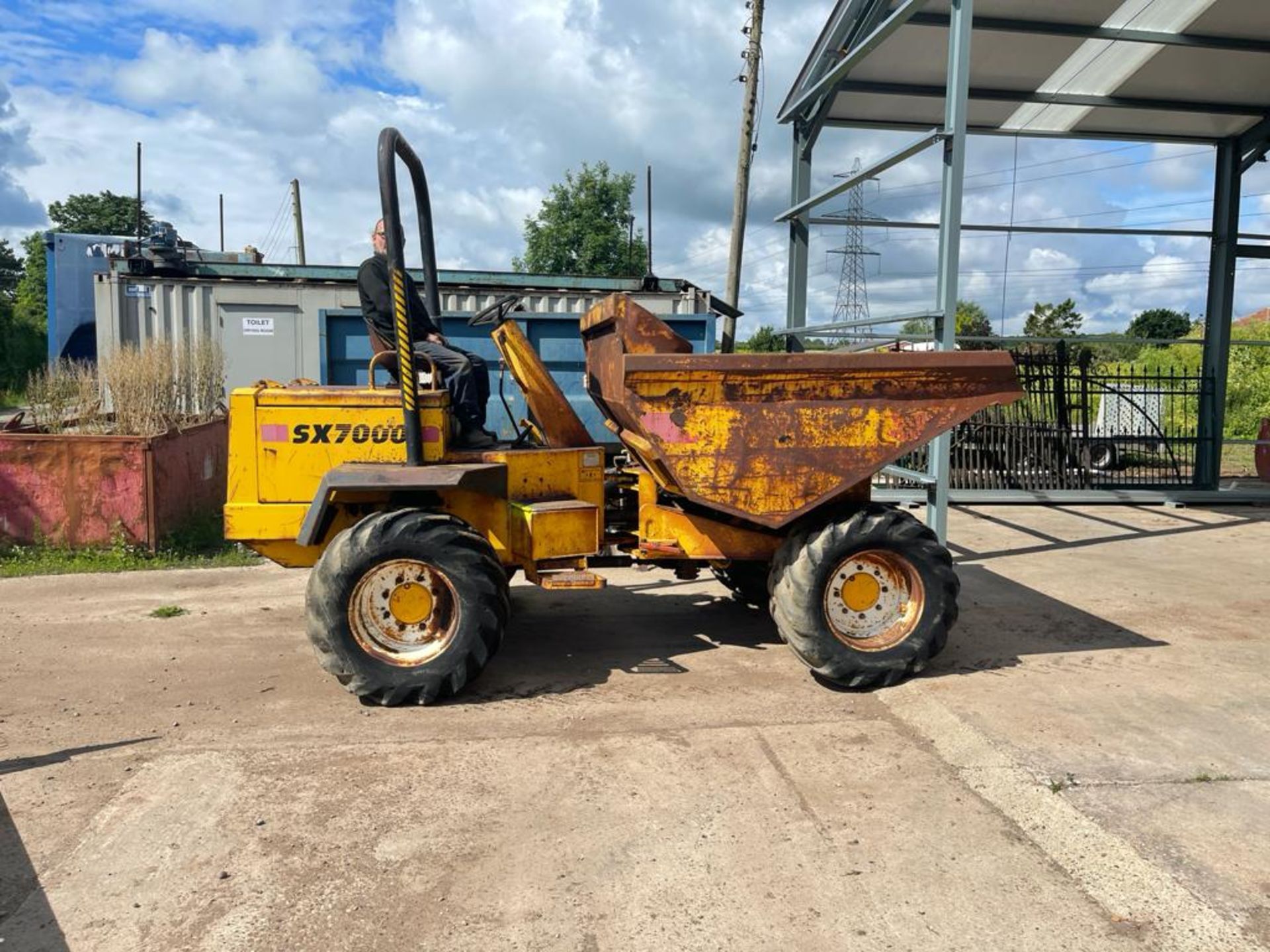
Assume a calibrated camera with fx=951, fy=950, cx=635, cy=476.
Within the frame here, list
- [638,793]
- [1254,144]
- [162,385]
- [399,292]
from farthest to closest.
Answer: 1. [1254,144]
2. [162,385]
3. [399,292]
4. [638,793]

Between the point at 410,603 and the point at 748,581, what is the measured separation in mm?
2517

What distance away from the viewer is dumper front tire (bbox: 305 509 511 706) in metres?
4.66

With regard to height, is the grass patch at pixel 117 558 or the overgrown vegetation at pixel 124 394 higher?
the overgrown vegetation at pixel 124 394

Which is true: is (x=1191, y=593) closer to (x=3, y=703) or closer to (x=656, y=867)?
(x=656, y=867)

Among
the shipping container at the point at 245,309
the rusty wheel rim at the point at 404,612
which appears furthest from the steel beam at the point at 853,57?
the rusty wheel rim at the point at 404,612

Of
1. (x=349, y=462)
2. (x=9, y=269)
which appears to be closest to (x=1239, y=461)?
(x=349, y=462)

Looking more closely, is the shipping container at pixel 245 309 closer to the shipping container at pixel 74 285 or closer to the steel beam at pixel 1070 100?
the steel beam at pixel 1070 100

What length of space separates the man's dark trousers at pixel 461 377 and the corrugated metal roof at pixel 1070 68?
559 cm

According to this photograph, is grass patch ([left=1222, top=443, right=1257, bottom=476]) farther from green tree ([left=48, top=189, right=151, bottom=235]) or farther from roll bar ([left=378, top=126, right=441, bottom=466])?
green tree ([left=48, top=189, right=151, bottom=235])

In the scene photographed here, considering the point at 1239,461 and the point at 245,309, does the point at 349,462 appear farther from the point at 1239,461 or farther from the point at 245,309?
the point at 1239,461

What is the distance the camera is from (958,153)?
23.4 ft

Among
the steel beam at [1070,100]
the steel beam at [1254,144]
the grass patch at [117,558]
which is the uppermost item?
the steel beam at [1070,100]

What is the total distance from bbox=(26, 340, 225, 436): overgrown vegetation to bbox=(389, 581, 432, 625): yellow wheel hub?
482cm

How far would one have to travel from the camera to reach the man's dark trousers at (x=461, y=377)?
5.18m
